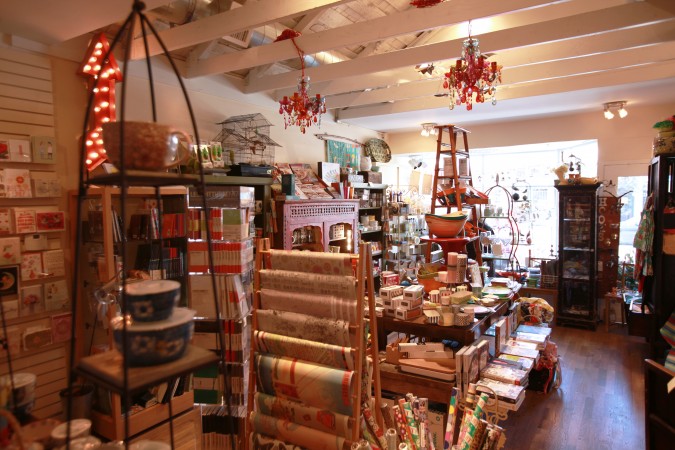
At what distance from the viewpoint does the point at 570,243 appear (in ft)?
19.7

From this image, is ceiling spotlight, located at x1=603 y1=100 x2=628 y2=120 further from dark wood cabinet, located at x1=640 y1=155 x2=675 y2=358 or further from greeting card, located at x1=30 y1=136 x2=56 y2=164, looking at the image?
greeting card, located at x1=30 y1=136 x2=56 y2=164

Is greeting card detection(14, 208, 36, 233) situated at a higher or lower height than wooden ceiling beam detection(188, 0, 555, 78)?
lower

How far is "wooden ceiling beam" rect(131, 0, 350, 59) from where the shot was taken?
2.71m

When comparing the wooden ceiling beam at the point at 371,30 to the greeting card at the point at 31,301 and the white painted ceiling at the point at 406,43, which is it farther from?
the greeting card at the point at 31,301

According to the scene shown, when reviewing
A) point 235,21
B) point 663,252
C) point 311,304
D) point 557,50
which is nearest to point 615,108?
point 557,50

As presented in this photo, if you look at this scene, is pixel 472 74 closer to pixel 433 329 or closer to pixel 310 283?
pixel 433 329

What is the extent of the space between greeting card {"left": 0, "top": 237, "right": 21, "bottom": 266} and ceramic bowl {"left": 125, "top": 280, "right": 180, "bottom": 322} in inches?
88.0

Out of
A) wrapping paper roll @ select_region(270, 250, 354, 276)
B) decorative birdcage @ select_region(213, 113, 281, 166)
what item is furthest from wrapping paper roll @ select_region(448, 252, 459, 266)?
decorative birdcage @ select_region(213, 113, 281, 166)

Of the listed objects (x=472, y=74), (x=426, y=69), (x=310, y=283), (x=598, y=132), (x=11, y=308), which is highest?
(x=426, y=69)

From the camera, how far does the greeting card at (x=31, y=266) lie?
9.09 feet

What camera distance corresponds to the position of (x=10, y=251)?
8.85 ft

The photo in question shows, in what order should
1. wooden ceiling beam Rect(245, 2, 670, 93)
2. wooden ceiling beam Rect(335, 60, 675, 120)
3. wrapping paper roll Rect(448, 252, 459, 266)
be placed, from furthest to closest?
wooden ceiling beam Rect(335, 60, 675, 120) < wrapping paper roll Rect(448, 252, 459, 266) < wooden ceiling beam Rect(245, 2, 670, 93)

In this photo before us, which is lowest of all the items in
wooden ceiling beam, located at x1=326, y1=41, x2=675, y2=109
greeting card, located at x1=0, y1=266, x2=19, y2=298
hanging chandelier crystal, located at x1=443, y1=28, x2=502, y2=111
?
greeting card, located at x1=0, y1=266, x2=19, y2=298

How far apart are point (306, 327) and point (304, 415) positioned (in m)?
0.37
